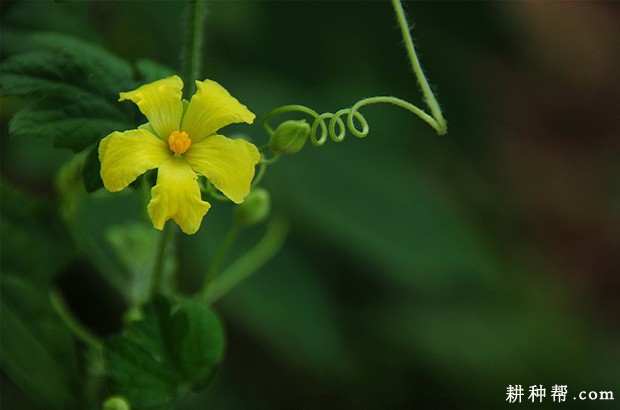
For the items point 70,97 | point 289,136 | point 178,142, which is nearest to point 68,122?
point 70,97

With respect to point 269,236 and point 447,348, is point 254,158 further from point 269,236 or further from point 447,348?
point 447,348

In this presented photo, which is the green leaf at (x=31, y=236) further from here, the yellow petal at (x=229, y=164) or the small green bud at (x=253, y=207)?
the yellow petal at (x=229, y=164)

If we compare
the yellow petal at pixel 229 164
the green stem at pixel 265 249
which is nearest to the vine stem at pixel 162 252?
the yellow petal at pixel 229 164

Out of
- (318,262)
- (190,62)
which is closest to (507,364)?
(318,262)

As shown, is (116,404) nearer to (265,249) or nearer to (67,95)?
(67,95)

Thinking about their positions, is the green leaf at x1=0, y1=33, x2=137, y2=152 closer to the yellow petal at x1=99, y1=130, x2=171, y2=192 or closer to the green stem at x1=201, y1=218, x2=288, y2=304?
the yellow petal at x1=99, y1=130, x2=171, y2=192

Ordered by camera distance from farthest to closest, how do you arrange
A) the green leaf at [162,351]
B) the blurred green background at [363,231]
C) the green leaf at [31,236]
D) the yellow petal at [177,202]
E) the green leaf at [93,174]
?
the blurred green background at [363,231] < the green leaf at [31,236] < the green leaf at [162,351] < the green leaf at [93,174] < the yellow petal at [177,202]

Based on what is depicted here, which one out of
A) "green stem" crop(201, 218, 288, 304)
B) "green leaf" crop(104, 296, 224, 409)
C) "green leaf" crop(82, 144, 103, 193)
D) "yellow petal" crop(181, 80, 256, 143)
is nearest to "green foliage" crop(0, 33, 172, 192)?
"green leaf" crop(82, 144, 103, 193)
